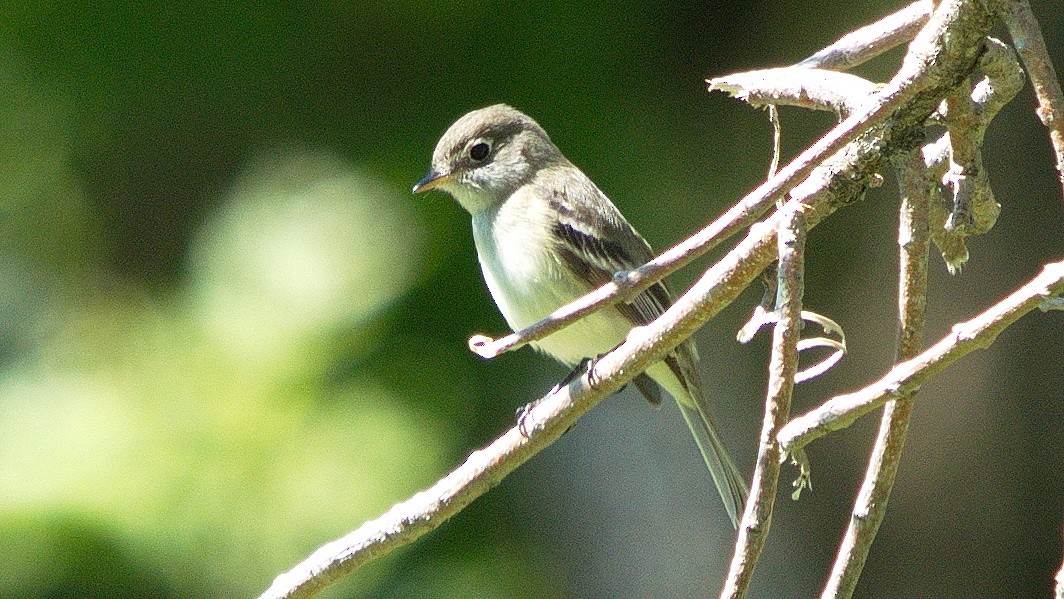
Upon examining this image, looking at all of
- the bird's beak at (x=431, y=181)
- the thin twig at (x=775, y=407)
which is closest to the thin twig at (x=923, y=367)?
the thin twig at (x=775, y=407)

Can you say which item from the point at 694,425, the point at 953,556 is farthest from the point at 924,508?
the point at 694,425

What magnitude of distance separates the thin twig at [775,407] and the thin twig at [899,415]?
10 cm

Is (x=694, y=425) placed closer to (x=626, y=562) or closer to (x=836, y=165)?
(x=836, y=165)

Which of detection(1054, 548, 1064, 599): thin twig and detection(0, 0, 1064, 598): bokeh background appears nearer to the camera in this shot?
detection(1054, 548, 1064, 599): thin twig

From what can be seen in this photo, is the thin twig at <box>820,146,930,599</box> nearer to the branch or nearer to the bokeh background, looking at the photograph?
the branch

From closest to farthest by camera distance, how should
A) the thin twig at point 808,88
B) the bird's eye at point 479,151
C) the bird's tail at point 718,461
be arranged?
the thin twig at point 808,88 < the bird's tail at point 718,461 < the bird's eye at point 479,151

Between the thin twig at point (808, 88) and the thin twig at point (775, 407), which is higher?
the thin twig at point (808, 88)

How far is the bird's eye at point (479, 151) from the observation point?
153 inches

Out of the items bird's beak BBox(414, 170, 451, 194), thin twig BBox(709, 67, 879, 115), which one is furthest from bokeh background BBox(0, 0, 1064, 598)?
thin twig BBox(709, 67, 879, 115)

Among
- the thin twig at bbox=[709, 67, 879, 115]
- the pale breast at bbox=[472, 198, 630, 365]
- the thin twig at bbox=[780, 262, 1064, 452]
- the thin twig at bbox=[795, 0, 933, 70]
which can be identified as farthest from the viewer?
the pale breast at bbox=[472, 198, 630, 365]

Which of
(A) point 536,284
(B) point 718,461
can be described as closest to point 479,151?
(A) point 536,284

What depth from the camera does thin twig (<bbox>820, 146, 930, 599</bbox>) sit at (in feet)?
4.63

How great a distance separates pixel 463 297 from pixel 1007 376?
2.12 meters

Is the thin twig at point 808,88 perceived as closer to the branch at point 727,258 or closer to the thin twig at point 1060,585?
the branch at point 727,258
